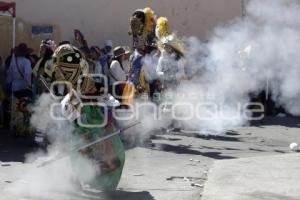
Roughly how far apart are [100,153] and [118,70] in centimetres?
428

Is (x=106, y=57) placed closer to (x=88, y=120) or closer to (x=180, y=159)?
(x=180, y=159)

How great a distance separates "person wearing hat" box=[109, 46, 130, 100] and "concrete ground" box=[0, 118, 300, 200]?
40.8 inches

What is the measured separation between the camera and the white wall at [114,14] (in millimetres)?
13964

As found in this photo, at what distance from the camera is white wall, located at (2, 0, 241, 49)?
45.8ft

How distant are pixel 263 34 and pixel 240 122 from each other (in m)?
2.61

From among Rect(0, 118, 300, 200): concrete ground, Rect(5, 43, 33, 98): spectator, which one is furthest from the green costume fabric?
Rect(5, 43, 33, 98): spectator

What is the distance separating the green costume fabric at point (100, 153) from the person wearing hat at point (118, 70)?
370 centimetres

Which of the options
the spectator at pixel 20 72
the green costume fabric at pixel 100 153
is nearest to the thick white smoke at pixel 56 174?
the green costume fabric at pixel 100 153

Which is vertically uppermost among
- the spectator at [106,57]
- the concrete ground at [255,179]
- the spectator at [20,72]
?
the spectator at [106,57]

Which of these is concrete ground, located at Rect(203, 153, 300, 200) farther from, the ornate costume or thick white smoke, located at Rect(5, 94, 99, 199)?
thick white smoke, located at Rect(5, 94, 99, 199)

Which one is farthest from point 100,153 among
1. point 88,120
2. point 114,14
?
point 114,14

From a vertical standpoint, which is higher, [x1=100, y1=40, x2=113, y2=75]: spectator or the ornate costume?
[x1=100, y1=40, x2=113, y2=75]: spectator

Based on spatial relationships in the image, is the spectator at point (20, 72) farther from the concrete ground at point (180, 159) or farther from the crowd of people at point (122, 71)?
the concrete ground at point (180, 159)

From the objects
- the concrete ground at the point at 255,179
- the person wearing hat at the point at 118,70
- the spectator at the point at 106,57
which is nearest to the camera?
the concrete ground at the point at 255,179
